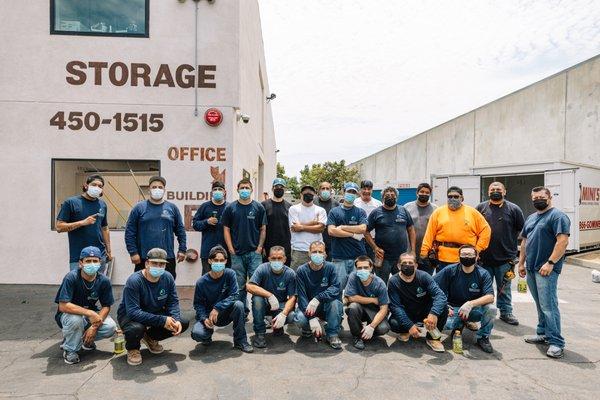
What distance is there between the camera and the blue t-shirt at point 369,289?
16.1ft

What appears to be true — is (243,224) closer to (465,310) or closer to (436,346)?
(436,346)

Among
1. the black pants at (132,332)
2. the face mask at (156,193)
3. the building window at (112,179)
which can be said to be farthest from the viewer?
the building window at (112,179)

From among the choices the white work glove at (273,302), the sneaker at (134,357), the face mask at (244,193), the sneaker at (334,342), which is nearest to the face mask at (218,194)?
the face mask at (244,193)

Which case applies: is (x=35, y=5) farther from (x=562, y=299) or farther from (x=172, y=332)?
(x=562, y=299)

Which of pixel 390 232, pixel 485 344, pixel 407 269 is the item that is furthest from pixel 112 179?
pixel 485 344

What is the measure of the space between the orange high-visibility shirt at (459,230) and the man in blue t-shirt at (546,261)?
0.57 m

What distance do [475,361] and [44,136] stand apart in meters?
7.90

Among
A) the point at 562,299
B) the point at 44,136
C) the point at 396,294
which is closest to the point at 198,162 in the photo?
the point at 44,136

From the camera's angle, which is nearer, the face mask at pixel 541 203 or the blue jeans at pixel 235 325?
the blue jeans at pixel 235 325

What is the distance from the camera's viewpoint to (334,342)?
474 centimetres

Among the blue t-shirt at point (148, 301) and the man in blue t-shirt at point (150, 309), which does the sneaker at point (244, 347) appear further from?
the blue t-shirt at point (148, 301)

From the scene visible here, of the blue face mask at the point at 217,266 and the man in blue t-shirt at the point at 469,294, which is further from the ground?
the blue face mask at the point at 217,266

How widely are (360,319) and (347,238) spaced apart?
1.23m

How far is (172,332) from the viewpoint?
4348 mm
